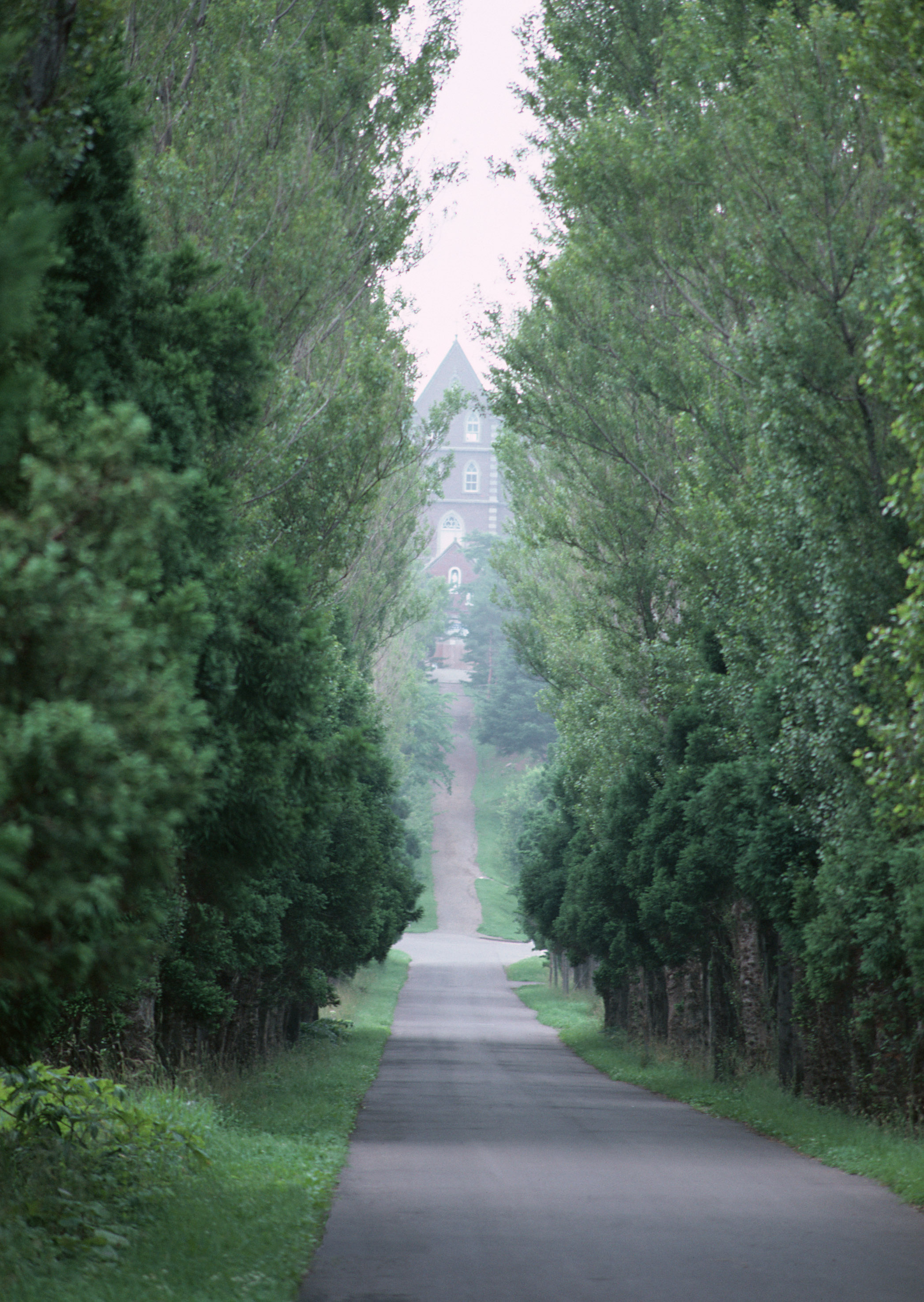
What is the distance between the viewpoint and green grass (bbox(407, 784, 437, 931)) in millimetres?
90312

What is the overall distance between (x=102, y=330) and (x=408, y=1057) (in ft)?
84.1

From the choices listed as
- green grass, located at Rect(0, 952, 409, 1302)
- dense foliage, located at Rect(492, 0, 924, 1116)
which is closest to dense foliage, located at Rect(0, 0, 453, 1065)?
green grass, located at Rect(0, 952, 409, 1302)

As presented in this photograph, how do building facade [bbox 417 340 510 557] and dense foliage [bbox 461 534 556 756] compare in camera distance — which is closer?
dense foliage [bbox 461 534 556 756]

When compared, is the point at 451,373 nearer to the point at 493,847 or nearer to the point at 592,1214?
the point at 493,847

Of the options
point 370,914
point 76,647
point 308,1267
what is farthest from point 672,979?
point 76,647

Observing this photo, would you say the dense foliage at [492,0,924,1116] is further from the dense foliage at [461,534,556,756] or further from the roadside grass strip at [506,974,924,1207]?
the dense foliage at [461,534,556,756]

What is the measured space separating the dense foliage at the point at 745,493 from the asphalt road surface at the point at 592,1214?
2865 mm

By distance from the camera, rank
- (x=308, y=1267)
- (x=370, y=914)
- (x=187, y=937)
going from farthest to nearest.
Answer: (x=370, y=914)
(x=187, y=937)
(x=308, y=1267)

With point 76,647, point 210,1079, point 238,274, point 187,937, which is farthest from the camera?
point 210,1079

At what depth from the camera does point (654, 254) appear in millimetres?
22375

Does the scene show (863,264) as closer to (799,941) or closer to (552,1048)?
(799,941)

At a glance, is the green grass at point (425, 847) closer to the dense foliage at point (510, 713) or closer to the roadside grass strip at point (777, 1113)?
the dense foliage at point (510, 713)

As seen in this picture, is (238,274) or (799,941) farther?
(799,941)

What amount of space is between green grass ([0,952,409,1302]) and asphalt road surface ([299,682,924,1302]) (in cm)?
28
